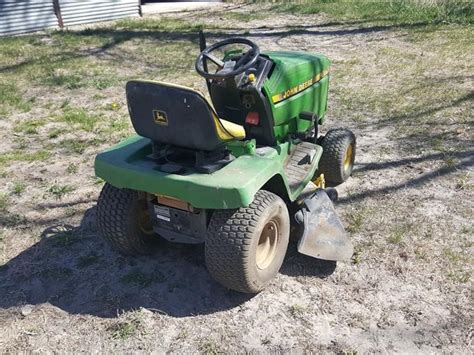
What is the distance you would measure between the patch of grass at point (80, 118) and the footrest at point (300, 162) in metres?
2.68

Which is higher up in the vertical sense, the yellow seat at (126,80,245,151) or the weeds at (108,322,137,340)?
the yellow seat at (126,80,245,151)

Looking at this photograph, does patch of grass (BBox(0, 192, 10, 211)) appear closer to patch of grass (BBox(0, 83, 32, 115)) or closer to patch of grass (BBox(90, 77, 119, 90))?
patch of grass (BBox(0, 83, 32, 115))

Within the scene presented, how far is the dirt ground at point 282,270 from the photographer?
2.83 meters

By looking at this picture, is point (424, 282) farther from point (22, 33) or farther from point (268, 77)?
point (22, 33)

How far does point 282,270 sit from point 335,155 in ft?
3.90

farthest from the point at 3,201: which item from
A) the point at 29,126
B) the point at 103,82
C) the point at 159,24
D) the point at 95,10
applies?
the point at 95,10

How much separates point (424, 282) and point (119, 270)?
6.23 ft

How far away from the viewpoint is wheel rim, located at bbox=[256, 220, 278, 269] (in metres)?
3.12

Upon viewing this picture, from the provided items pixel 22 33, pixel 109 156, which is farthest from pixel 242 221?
pixel 22 33

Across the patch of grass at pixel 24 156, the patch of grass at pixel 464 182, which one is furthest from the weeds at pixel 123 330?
the patch of grass at pixel 464 182

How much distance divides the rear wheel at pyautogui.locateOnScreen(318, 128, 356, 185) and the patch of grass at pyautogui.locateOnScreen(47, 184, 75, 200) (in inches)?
82.1

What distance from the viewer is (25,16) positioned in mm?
9648

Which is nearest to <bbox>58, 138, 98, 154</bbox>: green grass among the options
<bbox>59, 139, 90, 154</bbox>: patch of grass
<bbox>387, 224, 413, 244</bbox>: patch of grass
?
<bbox>59, 139, 90, 154</bbox>: patch of grass

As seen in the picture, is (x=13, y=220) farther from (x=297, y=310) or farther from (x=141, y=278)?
(x=297, y=310)
